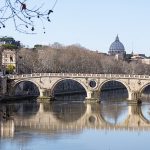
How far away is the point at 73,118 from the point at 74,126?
11.8 ft

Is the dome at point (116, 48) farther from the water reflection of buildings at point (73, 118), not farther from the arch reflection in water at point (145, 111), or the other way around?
the water reflection of buildings at point (73, 118)

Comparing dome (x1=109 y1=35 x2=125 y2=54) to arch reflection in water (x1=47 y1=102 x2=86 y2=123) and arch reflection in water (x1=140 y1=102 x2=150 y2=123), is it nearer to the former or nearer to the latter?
arch reflection in water (x1=140 y1=102 x2=150 y2=123)

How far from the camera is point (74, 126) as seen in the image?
33.2 m

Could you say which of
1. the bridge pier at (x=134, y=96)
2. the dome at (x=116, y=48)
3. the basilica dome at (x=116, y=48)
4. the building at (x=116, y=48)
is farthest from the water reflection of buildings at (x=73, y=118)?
the dome at (x=116, y=48)

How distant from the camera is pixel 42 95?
47.7 meters

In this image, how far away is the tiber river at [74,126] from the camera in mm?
25344

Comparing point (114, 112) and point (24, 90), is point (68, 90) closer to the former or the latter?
point (24, 90)

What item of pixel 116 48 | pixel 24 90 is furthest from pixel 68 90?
pixel 116 48

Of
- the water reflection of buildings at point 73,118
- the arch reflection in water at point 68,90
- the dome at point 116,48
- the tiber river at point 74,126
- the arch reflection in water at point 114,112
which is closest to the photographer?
the tiber river at point 74,126

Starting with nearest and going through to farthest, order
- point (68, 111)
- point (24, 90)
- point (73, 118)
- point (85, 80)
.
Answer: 1. point (73, 118)
2. point (68, 111)
3. point (85, 80)
4. point (24, 90)

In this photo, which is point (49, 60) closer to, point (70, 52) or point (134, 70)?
point (70, 52)

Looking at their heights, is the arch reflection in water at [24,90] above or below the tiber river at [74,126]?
above

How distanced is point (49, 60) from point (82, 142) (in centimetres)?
3605

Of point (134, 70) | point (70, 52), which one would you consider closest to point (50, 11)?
point (70, 52)
